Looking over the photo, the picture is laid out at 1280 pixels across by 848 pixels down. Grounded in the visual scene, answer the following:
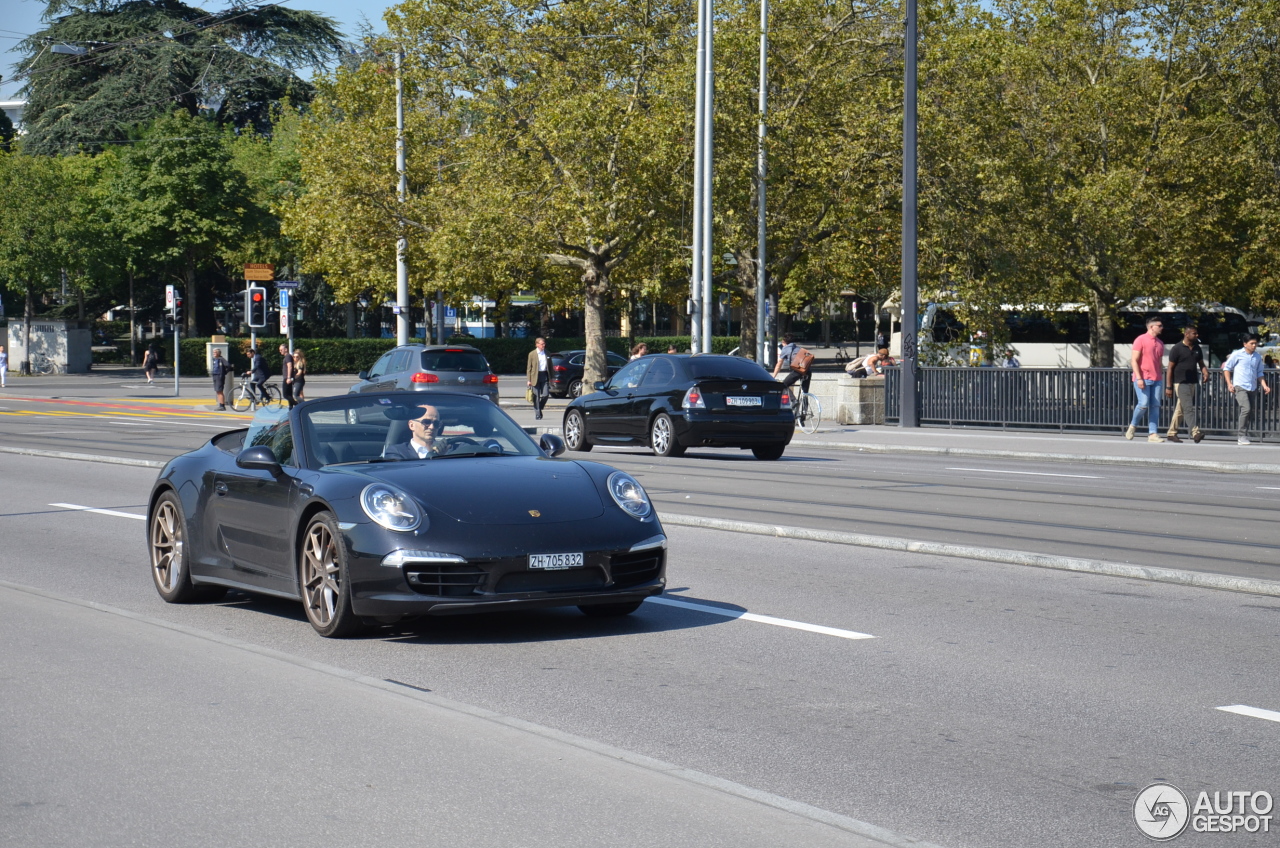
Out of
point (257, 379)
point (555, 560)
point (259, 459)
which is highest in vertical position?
point (259, 459)

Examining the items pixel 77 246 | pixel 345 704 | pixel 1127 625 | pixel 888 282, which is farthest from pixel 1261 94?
pixel 77 246

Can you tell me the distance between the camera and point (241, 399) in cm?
3966

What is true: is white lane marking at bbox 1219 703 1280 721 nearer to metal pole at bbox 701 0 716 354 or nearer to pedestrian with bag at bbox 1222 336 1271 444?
pedestrian with bag at bbox 1222 336 1271 444

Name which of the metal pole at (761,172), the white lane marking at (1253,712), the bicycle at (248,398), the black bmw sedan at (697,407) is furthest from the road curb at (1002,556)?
the bicycle at (248,398)

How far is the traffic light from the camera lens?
38.3 meters

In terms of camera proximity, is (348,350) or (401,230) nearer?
(401,230)

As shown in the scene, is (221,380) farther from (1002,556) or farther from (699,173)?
(1002,556)

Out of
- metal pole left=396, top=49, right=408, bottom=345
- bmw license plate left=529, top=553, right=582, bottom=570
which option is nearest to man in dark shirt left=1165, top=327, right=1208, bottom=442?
bmw license plate left=529, top=553, right=582, bottom=570

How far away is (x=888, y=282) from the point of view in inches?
1535

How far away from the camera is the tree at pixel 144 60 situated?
65250 mm

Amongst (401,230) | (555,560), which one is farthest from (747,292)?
(555,560)

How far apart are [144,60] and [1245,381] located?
178 ft

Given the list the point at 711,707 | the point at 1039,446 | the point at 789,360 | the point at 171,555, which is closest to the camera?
the point at 711,707

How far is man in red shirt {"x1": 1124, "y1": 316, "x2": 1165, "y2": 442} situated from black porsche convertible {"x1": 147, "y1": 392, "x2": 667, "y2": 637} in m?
17.1
